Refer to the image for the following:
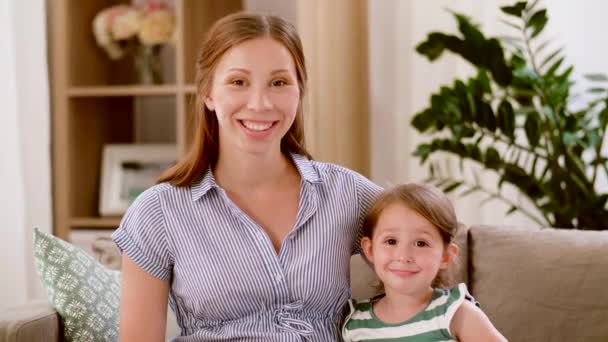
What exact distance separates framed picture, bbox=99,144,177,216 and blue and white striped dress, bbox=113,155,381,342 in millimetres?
1719

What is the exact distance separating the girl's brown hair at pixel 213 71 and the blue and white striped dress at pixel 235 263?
2.3 inches

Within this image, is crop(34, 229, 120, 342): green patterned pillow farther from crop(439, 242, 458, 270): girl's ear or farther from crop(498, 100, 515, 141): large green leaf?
crop(498, 100, 515, 141): large green leaf

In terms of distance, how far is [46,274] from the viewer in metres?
1.87

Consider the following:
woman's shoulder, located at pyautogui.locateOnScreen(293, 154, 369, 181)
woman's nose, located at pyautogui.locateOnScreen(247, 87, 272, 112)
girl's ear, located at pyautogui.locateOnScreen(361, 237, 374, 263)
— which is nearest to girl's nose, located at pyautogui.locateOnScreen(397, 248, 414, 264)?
girl's ear, located at pyautogui.locateOnScreen(361, 237, 374, 263)

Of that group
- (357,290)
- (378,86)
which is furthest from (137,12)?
(357,290)

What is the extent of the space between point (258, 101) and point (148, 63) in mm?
1892

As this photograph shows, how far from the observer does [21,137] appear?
3.31m

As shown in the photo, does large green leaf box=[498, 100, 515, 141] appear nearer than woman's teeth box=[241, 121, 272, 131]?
No

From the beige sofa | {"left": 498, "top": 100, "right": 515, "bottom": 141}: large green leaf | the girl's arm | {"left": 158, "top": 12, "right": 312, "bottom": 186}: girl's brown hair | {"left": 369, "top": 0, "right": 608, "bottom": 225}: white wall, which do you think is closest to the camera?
the girl's arm

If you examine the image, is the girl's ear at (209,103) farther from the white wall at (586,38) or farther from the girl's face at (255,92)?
the white wall at (586,38)

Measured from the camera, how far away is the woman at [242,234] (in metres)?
1.63

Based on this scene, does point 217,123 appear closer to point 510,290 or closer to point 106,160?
point 510,290

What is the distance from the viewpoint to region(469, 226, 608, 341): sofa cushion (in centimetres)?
192

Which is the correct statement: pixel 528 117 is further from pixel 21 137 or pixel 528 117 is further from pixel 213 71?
pixel 21 137
